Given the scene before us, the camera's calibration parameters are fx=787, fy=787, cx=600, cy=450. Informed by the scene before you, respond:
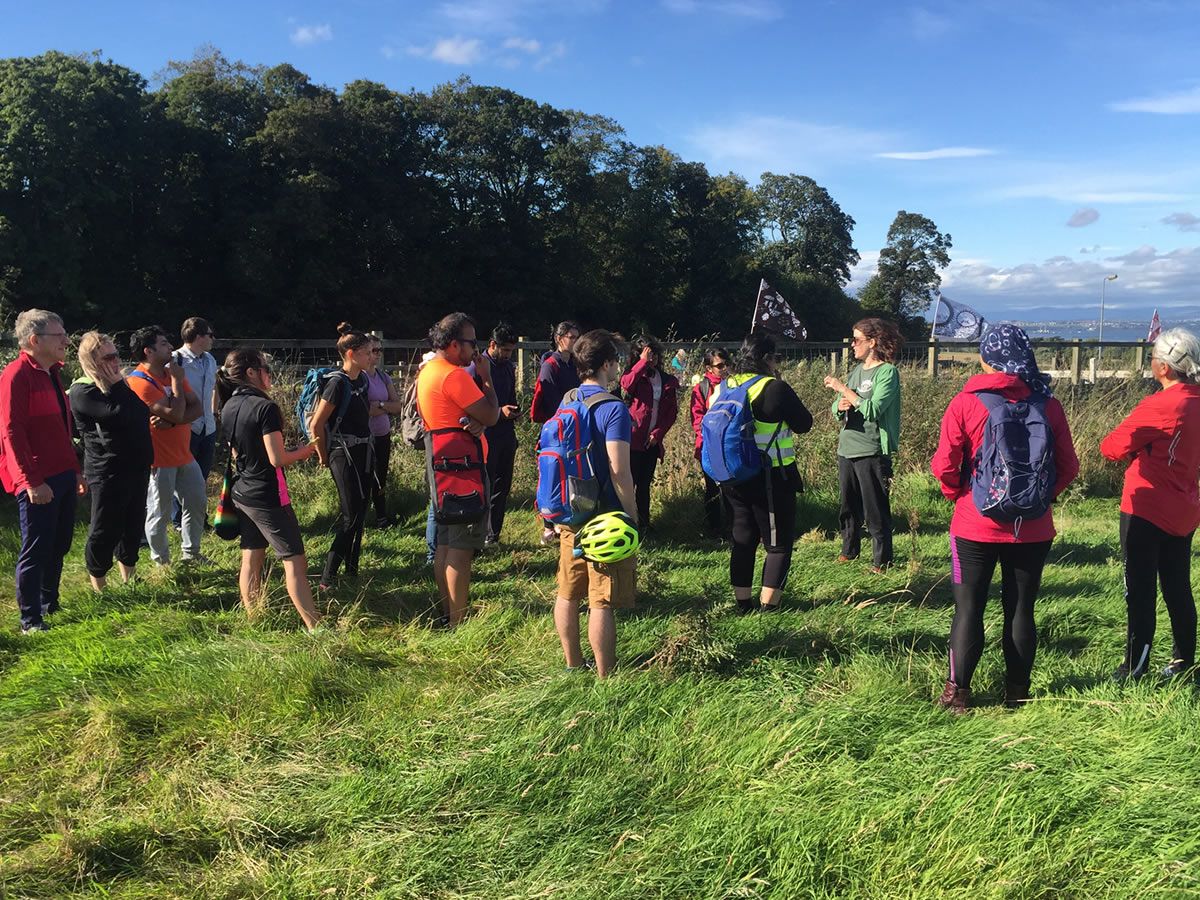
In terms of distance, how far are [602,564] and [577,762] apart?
2.93 feet

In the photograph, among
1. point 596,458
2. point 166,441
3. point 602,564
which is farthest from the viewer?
point 166,441

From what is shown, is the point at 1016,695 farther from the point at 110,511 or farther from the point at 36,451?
the point at 36,451

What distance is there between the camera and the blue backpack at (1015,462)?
320 cm

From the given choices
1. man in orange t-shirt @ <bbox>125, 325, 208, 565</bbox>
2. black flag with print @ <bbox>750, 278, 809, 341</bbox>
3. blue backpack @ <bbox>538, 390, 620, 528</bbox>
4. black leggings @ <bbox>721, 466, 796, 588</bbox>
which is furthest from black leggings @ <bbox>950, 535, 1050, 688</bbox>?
black flag with print @ <bbox>750, 278, 809, 341</bbox>

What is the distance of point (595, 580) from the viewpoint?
3.66m

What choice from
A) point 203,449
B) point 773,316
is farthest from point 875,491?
point 773,316

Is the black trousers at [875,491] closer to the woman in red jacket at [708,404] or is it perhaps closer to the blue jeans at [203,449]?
the woman in red jacket at [708,404]

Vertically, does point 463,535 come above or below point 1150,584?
above

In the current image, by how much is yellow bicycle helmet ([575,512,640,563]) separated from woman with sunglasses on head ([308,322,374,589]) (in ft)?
8.54

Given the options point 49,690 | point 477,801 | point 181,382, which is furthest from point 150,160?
point 477,801

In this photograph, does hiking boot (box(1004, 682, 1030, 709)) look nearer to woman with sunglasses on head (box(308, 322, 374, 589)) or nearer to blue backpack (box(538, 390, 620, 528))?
blue backpack (box(538, 390, 620, 528))

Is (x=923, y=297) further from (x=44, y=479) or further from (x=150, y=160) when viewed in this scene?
(x=44, y=479)

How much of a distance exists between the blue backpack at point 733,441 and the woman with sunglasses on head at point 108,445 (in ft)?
11.9

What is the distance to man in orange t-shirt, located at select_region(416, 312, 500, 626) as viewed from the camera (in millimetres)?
4453
